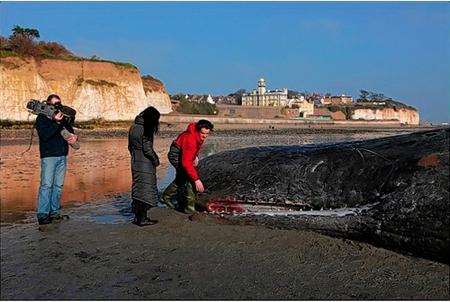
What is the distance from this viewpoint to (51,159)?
7.55 m

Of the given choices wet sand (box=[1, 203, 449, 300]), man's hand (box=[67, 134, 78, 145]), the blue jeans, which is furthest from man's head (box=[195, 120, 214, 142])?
the blue jeans

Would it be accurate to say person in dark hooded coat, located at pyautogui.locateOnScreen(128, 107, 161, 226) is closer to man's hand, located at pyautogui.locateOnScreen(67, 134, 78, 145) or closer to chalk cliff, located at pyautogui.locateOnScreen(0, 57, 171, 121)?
man's hand, located at pyautogui.locateOnScreen(67, 134, 78, 145)

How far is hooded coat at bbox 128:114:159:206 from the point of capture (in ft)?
23.8

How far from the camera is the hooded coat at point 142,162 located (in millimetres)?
7242

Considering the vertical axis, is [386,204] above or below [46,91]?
below

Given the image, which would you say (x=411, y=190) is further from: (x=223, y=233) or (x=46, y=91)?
(x=46, y=91)

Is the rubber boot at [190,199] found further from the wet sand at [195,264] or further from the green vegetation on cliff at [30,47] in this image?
the green vegetation on cliff at [30,47]

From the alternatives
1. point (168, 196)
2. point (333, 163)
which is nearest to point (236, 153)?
point (168, 196)

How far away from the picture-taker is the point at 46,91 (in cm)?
5984

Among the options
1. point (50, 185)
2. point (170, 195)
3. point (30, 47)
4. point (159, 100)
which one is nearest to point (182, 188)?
point (170, 195)

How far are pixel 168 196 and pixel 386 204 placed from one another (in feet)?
13.2

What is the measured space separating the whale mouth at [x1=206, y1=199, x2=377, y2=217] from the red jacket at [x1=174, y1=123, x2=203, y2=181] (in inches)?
23.3

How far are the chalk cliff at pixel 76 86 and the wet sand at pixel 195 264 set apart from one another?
52.5 metres

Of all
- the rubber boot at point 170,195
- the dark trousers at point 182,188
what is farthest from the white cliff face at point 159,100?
the dark trousers at point 182,188
